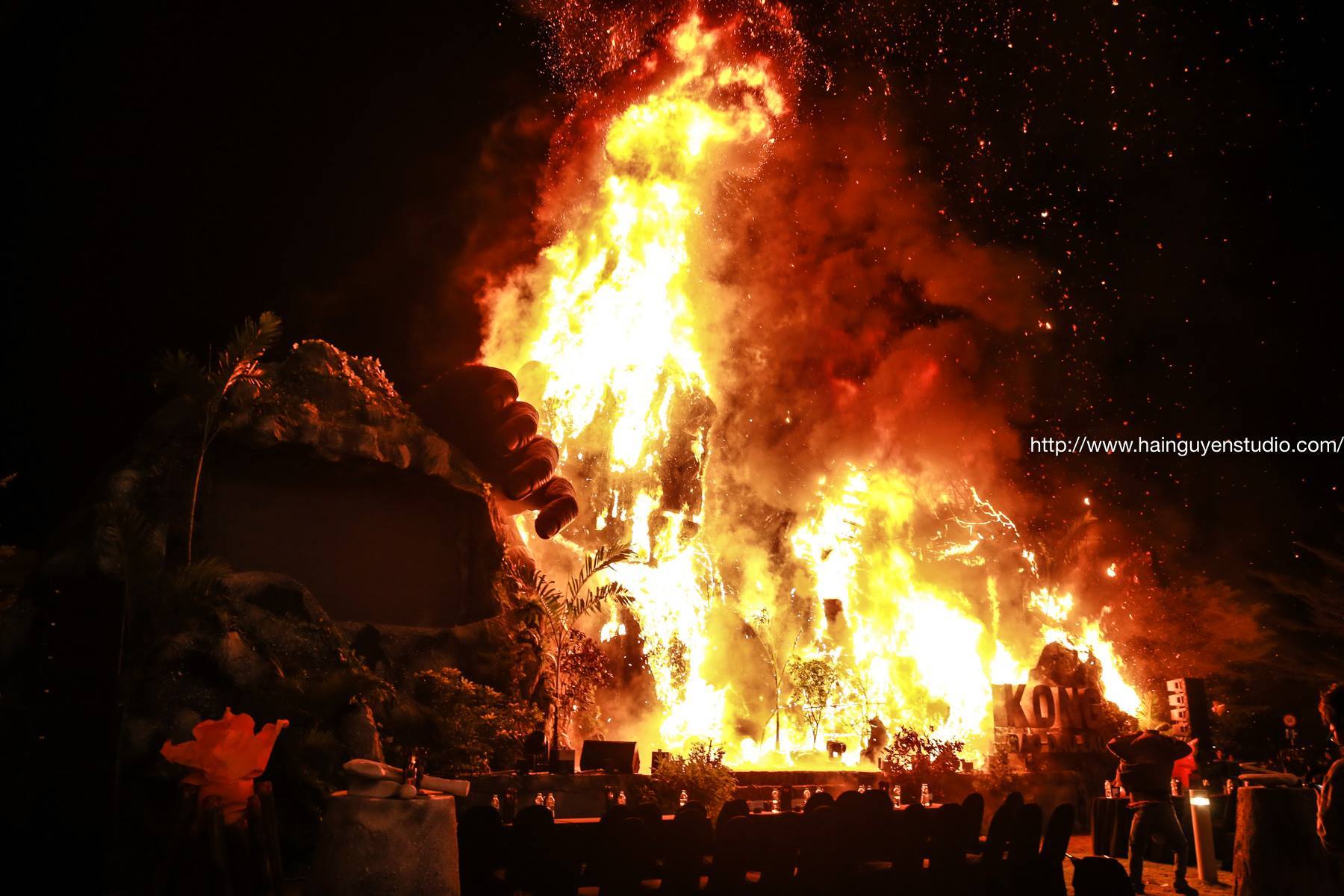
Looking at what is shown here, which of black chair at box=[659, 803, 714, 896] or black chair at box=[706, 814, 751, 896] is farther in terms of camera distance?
black chair at box=[706, 814, 751, 896]

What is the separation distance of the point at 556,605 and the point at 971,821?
10277 millimetres

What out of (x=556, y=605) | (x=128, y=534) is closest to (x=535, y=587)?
(x=556, y=605)

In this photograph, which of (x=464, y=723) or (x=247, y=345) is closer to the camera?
(x=464, y=723)

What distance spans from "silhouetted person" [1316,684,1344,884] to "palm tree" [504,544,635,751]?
12551mm

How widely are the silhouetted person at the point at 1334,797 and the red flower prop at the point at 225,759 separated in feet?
20.5

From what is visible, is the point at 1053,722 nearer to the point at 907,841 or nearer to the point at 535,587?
the point at 535,587

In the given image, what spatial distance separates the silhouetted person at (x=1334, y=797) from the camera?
5.38 meters

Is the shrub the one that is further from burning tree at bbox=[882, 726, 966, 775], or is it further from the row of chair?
burning tree at bbox=[882, 726, 966, 775]

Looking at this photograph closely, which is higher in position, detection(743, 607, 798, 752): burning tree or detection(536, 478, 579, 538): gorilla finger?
detection(536, 478, 579, 538): gorilla finger

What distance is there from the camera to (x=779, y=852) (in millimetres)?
7734

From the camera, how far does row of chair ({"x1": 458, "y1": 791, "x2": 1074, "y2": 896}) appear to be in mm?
7051

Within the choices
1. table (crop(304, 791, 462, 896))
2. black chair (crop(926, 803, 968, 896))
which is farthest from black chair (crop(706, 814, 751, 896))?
table (crop(304, 791, 462, 896))

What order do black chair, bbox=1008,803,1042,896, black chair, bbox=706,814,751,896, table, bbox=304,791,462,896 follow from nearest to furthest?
table, bbox=304,791,462,896
black chair, bbox=706,814,751,896
black chair, bbox=1008,803,1042,896

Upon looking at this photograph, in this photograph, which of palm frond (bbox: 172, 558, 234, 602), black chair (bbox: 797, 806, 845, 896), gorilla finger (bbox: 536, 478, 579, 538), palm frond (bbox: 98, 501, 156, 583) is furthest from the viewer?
gorilla finger (bbox: 536, 478, 579, 538)
